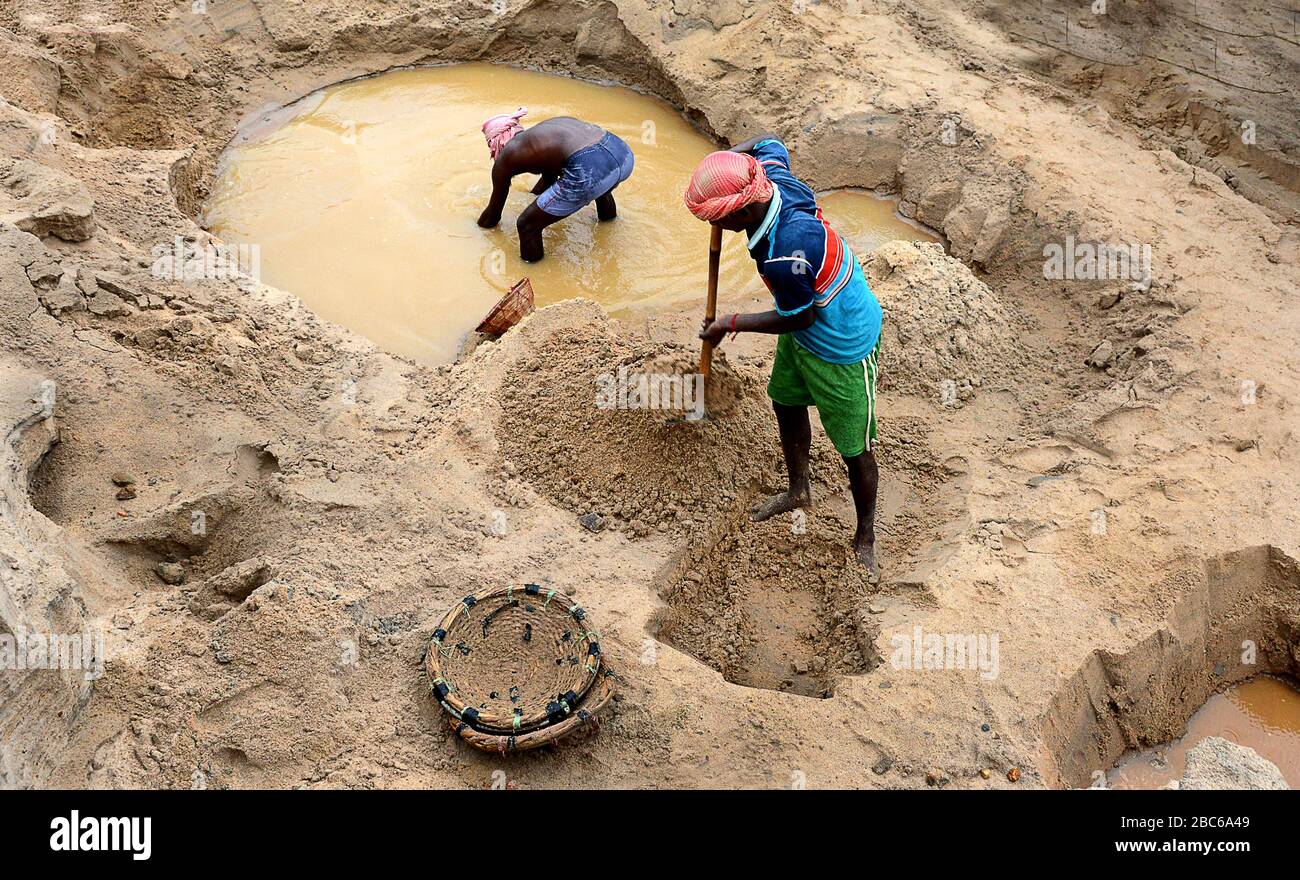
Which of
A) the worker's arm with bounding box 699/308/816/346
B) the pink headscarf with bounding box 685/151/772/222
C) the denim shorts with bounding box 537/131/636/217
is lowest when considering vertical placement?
the denim shorts with bounding box 537/131/636/217

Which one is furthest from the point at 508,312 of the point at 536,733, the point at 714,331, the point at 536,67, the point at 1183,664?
the point at 536,67

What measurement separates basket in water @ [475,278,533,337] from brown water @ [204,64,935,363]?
1.07 feet

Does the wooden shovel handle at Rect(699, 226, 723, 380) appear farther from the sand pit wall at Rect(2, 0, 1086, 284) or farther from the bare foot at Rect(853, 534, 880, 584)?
the sand pit wall at Rect(2, 0, 1086, 284)

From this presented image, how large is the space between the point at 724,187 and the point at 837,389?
797 mm

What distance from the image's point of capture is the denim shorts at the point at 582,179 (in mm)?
5355

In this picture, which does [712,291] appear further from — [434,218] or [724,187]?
[434,218]

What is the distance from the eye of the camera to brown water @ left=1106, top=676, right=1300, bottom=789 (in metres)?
3.35

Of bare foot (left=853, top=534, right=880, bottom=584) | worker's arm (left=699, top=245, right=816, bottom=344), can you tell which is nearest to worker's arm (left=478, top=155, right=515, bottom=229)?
worker's arm (left=699, top=245, right=816, bottom=344)

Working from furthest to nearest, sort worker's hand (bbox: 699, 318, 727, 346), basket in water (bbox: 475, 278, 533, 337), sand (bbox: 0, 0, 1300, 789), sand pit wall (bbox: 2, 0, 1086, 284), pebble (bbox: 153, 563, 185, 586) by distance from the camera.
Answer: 1. sand pit wall (bbox: 2, 0, 1086, 284)
2. basket in water (bbox: 475, 278, 533, 337)
3. pebble (bbox: 153, 563, 185, 586)
4. worker's hand (bbox: 699, 318, 727, 346)
5. sand (bbox: 0, 0, 1300, 789)

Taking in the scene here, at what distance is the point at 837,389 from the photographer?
3484mm

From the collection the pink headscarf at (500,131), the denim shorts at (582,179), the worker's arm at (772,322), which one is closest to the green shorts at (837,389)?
the worker's arm at (772,322)

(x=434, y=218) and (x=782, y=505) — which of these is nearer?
(x=782, y=505)

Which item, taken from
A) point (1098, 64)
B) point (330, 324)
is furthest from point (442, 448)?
point (1098, 64)

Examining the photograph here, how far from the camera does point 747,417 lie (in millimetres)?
4105
